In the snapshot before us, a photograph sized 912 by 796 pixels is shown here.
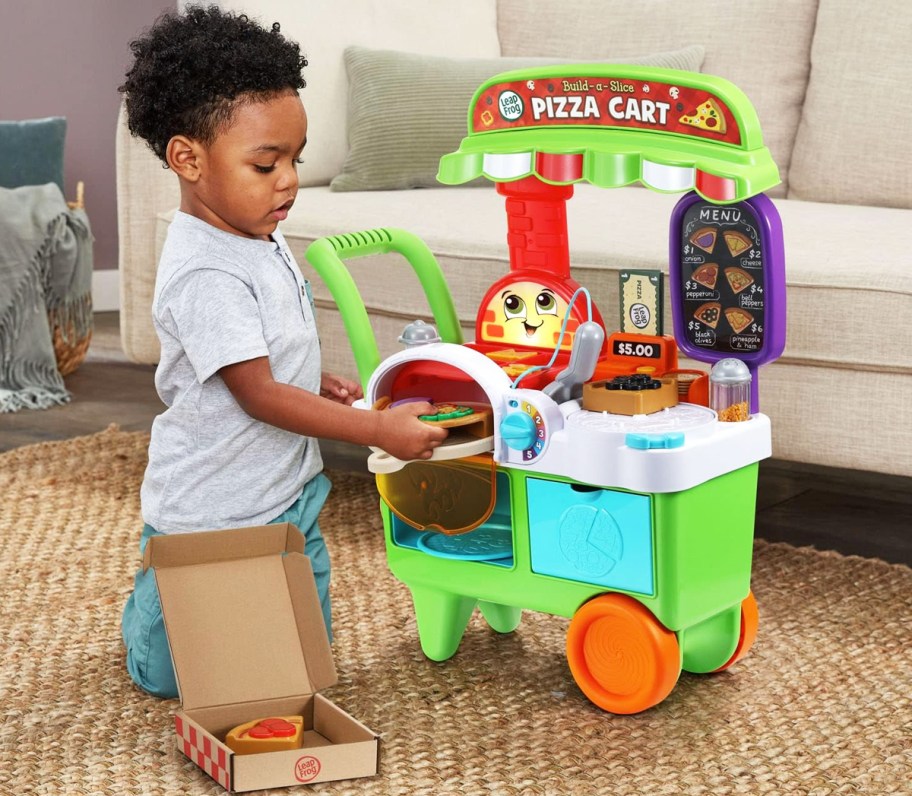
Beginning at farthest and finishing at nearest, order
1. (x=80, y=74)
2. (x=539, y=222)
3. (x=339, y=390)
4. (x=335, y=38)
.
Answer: (x=80, y=74), (x=335, y=38), (x=339, y=390), (x=539, y=222)

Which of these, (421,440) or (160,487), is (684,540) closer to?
(421,440)

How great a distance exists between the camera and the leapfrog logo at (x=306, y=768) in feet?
3.28

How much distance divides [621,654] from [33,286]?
5.35ft

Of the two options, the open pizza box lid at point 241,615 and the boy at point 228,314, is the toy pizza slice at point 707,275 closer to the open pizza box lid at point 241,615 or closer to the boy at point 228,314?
the boy at point 228,314

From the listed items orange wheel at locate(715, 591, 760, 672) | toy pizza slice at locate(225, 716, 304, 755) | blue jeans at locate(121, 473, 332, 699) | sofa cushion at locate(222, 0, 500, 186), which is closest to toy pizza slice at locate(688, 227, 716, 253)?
orange wheel at locate(715, 591, 760, 672)

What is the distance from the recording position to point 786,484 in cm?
187

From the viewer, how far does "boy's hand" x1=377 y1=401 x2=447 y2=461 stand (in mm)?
1074

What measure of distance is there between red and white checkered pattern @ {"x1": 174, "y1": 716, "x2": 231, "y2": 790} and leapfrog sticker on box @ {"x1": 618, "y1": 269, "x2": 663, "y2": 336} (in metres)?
0.52

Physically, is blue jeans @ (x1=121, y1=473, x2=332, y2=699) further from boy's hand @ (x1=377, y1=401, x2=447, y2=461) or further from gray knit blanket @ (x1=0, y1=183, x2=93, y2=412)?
gray knit blanket @ (x1=0, y1=183, x2=93, y2=412)

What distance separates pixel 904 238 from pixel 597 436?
626mm

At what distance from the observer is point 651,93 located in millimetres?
1077

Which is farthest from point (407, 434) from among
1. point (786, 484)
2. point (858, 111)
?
point (858, 111)

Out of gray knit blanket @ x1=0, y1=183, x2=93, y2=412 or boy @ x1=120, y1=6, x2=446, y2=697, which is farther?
gray knit blanket @ x1=0, y1=183, x2=93, y2=412

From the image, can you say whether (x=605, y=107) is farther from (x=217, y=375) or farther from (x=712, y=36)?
(x=712, y=36)
